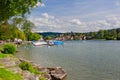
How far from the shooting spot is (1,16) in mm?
23516

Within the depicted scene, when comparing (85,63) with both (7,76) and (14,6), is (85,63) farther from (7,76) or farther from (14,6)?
(7,76)

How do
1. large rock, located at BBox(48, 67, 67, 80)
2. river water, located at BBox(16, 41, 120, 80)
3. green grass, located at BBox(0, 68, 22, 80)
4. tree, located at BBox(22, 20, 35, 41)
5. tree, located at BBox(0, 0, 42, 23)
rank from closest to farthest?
green grass, located at BBox(0, 68, 22, 80)
tree, located at BBox(0, 0, 42, 23)
large rock, located at BBox(48, 67, 67, 80)
river water, located at BBox(16, 41, 120, 80)
tree, located at BBox(22, 20, 35, 41)

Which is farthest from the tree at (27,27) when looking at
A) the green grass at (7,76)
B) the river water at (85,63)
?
the green grass at (7,76)

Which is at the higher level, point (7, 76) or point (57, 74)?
point (7, 76)

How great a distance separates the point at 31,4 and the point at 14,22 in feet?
311

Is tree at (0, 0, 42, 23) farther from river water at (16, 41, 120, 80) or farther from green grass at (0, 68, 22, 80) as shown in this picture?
river water at (16, 41, 120, 80)

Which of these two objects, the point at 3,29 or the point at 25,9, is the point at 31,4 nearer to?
the point at 25,9

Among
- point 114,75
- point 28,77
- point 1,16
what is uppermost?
point 1,16

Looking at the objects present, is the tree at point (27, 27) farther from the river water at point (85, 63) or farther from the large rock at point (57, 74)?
the large rock at point (57, 74)

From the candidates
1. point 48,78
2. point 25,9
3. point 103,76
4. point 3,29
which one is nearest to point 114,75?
point 103,76

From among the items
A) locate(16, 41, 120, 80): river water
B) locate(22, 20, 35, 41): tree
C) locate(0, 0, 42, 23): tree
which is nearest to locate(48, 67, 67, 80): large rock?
locate(16, 41, 120, 80): river water

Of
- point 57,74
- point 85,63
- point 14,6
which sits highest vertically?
point 14,6

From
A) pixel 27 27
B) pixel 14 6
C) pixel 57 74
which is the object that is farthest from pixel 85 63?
pixel 27 27

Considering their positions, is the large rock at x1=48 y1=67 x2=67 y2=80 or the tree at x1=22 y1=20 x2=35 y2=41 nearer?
the large rock at x1=48 y1=67 x2=67 y2=80
